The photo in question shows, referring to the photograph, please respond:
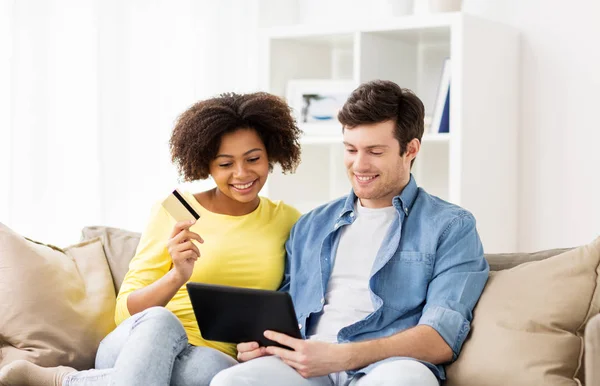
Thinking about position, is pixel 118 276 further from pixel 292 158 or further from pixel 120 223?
pixel 120 223

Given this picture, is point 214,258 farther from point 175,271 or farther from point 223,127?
point 223,127

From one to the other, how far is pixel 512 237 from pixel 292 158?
1209 millimetres

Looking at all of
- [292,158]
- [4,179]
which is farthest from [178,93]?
[292,158]

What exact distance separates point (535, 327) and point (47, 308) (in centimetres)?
129

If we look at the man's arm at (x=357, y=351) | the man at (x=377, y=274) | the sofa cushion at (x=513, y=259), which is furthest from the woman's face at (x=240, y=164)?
the sofa cushion at (x=513, y=259)

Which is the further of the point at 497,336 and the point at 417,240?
the point at 417,240

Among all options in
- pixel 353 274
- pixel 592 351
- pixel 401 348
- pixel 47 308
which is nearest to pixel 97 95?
pixel 47 308

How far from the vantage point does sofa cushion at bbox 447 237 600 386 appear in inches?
81.7

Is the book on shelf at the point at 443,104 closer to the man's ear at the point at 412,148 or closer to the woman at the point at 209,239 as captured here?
the woman at the point at 209,239

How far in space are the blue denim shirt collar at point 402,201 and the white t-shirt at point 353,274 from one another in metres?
0.03

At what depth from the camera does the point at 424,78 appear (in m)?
3.74

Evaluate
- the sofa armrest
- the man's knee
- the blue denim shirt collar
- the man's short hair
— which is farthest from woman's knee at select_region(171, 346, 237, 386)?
the sofa armrest

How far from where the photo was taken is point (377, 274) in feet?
7.54

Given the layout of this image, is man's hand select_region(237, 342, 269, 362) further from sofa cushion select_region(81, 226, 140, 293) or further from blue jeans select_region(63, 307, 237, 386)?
sofa cushion select_region(81, 226, 140, 293)
